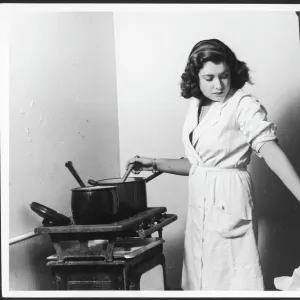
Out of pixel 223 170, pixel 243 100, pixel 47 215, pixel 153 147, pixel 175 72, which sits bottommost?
pixel 47 215

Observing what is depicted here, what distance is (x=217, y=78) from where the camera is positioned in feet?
5.28

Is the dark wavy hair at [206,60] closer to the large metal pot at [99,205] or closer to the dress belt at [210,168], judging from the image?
the dress belt at [210,168]

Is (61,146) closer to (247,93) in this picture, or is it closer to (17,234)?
(17,234)

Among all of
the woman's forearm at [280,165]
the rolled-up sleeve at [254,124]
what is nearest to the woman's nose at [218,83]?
the rolled-up sleeve at [254,124]

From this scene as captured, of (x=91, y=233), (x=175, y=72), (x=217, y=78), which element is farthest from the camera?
(x=175, y=72)

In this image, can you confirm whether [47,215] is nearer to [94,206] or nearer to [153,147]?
[94,206]

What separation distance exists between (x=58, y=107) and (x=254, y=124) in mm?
725

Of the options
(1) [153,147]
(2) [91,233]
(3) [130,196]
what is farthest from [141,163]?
(2) [91,233]

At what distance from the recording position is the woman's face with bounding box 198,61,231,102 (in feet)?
5.27

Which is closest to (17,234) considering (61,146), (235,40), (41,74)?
(61,146)

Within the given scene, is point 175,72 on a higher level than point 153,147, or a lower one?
higher

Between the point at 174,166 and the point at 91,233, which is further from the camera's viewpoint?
the point at 174,166

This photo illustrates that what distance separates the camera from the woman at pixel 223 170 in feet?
4.99

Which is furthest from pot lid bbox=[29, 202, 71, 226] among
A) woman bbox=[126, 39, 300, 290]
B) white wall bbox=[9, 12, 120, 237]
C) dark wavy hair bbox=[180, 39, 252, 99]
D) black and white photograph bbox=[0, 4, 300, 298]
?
dark wavy hair bbox=[180, 39, 252, 99]
